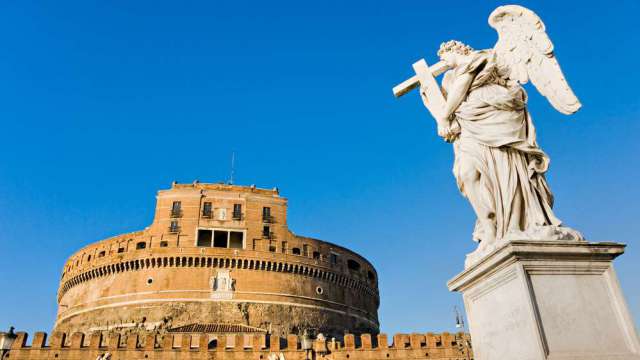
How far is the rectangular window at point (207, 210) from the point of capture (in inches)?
1430

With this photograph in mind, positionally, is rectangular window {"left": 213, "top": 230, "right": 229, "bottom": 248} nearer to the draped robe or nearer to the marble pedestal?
the draped robe

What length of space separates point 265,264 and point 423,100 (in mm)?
33023

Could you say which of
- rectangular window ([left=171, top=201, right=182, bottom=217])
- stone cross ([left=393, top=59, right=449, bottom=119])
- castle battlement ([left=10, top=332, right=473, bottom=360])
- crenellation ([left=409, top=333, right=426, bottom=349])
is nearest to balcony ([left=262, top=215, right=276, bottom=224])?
rectangular window ([left=171, top=201, right=182, bottom=217])

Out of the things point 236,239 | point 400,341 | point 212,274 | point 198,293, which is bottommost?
point 400,341

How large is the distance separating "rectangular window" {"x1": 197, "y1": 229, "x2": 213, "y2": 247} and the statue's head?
3444 centimetres

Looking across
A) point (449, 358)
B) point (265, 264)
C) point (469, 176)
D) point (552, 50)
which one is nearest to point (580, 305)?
point (469, 176)

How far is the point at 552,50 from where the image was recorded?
3.38 meters

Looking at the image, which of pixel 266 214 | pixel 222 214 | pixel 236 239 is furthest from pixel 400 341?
pixel 222 214

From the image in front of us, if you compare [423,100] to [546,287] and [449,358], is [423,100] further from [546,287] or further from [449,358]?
[449,358]

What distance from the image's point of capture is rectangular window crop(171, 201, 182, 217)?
36.1 metres

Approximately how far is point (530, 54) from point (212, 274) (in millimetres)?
33286

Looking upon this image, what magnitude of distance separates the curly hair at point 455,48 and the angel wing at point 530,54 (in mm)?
239

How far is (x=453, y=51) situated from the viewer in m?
3.64

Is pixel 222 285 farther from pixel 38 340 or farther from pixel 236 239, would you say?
pixel 38 340
